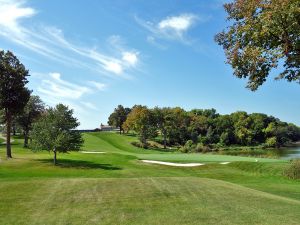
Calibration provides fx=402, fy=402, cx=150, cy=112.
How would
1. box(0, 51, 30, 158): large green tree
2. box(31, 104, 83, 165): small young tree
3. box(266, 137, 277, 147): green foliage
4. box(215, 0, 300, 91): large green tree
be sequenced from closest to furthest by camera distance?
box(215, 0, 300, 91): large green tree
box(31, 104, 83, 165): small young tree
box(0, 51, 30, 158): large green tree
box(266, 137, 277, 147): green foliage

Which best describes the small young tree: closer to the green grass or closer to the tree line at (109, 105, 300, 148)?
the green grass

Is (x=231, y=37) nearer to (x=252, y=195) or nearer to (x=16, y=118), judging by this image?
(x=252, y=195)

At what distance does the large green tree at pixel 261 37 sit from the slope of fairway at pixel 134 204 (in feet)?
17.3

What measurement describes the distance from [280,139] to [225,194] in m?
152

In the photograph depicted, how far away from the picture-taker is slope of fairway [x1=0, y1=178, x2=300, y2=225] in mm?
13781

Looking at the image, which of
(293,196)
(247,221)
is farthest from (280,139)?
(247,221)

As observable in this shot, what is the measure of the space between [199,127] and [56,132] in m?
105

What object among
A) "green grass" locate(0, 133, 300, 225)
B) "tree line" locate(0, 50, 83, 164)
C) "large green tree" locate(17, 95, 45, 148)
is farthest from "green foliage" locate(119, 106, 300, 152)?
"green grass" locate(0, 133, 300, 225)

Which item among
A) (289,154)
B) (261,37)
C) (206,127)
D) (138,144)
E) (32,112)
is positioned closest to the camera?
(261,37)

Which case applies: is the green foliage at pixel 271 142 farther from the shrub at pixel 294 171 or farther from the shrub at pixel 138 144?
the shrub at pixel 294 171

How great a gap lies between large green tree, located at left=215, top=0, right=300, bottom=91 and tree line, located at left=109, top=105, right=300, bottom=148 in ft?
313

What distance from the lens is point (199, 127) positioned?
14662cm

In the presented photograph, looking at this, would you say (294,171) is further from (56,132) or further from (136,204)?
(56,132)

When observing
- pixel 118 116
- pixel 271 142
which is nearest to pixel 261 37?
pixel 271 142
